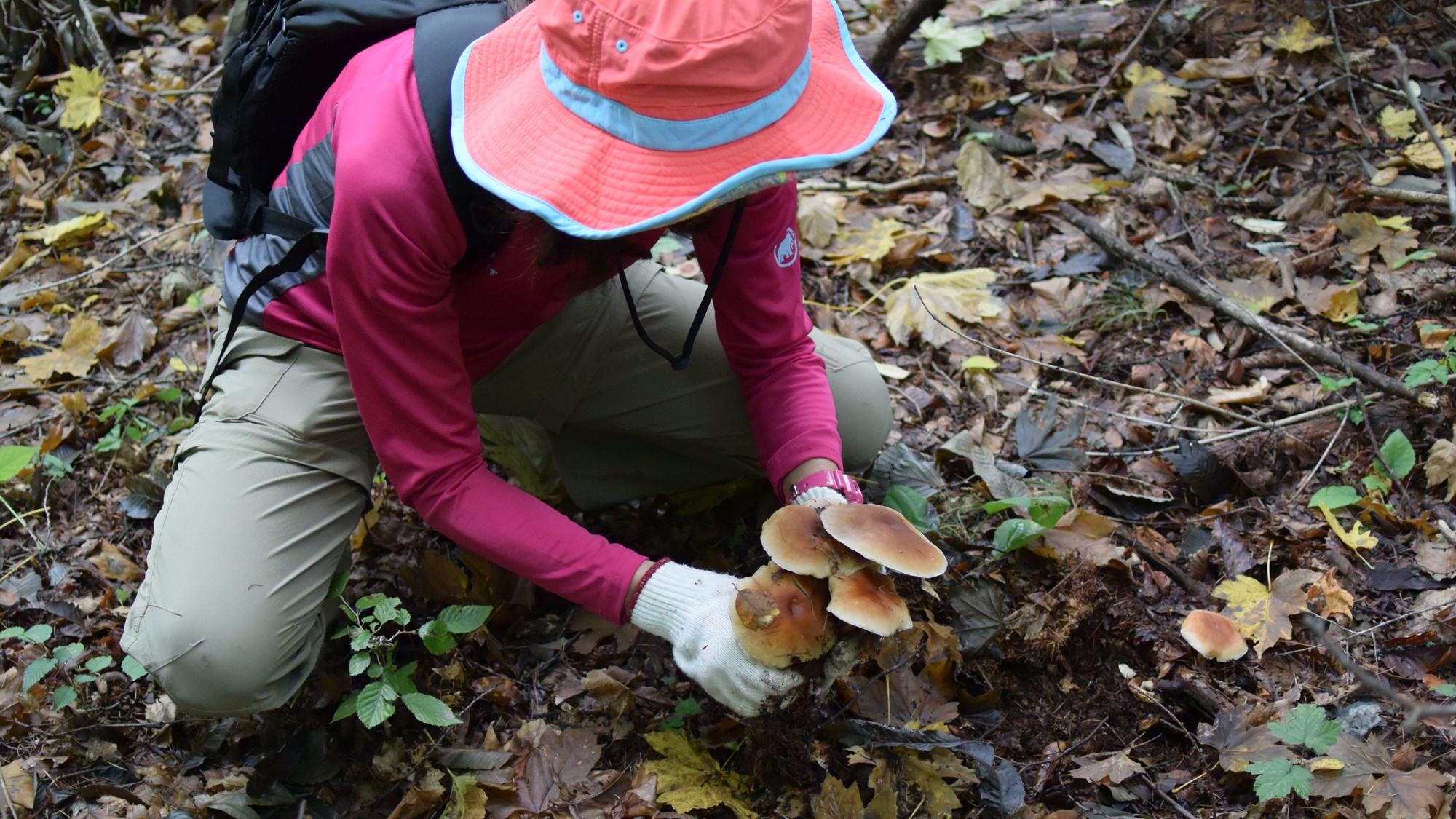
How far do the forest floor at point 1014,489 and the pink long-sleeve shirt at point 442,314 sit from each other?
379 millimetres

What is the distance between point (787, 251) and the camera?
106 inches

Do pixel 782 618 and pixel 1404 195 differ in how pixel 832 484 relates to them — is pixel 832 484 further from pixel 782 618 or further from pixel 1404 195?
pixel 1404 195

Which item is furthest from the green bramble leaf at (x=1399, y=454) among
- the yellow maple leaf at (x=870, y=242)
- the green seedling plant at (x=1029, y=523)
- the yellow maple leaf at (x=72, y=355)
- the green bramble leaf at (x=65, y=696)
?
the yellow maple leaf at (x=72, y=355)

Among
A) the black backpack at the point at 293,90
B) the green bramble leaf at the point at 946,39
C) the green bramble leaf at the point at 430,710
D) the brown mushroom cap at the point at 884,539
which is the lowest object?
the green bramble leaf at the point at 430,710

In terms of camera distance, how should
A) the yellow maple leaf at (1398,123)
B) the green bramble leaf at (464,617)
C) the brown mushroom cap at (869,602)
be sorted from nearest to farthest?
the brown mushroom cap at (869,602) → the green bramble leaf at (464,617) → the yellow maple leaf at (1398,123)

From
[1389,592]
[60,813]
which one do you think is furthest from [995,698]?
[60,813]

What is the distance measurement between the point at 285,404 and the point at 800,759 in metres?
1.71

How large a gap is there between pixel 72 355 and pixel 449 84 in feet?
9.73

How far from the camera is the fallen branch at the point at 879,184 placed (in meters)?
4.62

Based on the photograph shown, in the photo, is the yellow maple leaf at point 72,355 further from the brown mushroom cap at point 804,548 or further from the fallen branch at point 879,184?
the brown mushroom cap at point 804,548

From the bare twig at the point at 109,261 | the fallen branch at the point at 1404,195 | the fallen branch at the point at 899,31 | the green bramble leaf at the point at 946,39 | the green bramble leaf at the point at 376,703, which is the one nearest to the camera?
the green bramble leaf at the point at 376,703

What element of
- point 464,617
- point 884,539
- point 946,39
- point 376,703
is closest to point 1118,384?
point 884,539

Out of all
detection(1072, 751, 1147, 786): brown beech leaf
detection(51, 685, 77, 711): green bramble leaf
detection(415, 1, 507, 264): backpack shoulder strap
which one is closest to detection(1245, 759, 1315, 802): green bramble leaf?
detection(1072, 751, 1147, 786): brown beech leaf

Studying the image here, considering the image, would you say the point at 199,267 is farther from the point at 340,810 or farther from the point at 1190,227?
the point at 1190,227
